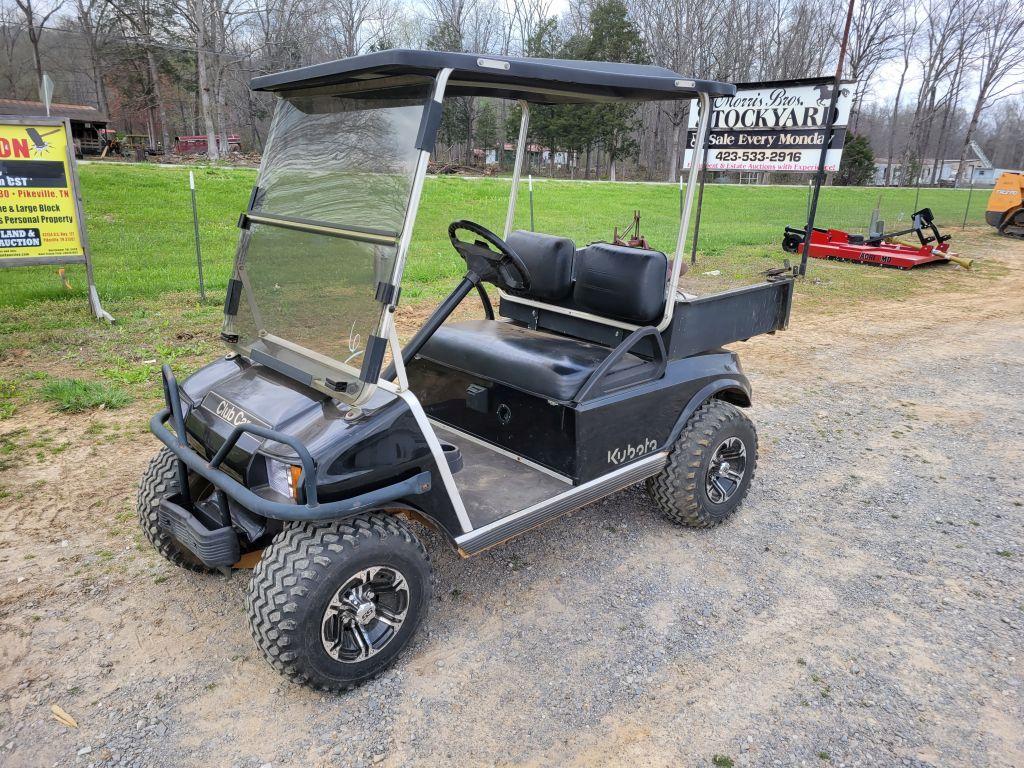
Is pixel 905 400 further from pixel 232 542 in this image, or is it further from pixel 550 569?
pixel 232 542

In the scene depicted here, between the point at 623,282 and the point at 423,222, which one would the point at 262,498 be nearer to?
the point at 623,282

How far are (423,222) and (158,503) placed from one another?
13.2 metres

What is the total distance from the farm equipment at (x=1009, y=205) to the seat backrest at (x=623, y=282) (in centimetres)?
1878

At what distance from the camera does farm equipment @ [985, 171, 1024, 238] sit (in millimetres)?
17562

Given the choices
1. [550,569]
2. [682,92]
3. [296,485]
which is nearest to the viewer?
[296,485]

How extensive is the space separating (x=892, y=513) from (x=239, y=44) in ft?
147

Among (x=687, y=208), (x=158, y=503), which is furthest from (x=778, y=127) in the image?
(x=158, y=503)

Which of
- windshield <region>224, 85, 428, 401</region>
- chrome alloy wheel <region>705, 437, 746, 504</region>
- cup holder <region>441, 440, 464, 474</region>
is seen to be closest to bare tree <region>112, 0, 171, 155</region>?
windshield <region>224, 85, 428, 401</region>

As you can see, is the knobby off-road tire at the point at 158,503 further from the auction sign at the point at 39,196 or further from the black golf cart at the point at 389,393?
the auction sign at the point at 39,196

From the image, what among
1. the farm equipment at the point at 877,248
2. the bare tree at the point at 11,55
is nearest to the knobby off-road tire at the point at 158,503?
the farm equipment at the point at 877,248

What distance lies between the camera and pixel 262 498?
2.44 meters

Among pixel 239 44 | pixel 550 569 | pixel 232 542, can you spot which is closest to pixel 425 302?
pixel 550 569

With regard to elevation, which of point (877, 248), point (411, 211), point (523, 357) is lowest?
point (877, 248)

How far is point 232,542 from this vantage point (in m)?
2.62
